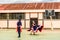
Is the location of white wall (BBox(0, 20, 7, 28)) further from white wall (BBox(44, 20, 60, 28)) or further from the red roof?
white wall (BBox(44, 20, 60, 28))

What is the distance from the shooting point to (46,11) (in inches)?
1126

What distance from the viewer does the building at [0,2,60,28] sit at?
96.6 feet

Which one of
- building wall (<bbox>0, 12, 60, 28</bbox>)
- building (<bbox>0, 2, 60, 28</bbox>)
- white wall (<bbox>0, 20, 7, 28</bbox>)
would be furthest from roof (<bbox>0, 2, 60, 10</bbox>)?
white wall (<bbox>0, 20, 7, 28</bbox>)

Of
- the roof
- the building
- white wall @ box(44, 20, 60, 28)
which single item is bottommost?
white wall @ box(44, 20, 60, 28)

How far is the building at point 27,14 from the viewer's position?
29.4m

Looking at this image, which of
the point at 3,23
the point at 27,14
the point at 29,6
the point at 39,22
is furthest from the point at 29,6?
the point at 3,23

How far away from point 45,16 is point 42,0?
3475 mm

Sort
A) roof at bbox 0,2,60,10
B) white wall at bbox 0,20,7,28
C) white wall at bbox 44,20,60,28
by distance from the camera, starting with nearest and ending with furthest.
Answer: white wall at bbox 44,20,60,28, roof at bbox 0,2,60,10, white wall at bbox 0,20,7,28

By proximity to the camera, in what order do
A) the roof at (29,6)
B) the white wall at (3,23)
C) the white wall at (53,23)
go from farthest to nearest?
1. the white wall at (3,23)
2. the roof at (29,6)
3. the white wall at (53,23)

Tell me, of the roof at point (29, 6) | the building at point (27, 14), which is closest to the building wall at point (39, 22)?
the building at point (27, 14)

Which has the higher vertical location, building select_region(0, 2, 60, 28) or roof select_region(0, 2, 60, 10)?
roof select_region(0, 2, 60, 10)

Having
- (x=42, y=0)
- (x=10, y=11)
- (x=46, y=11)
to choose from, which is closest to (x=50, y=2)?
(x=42, y=0)

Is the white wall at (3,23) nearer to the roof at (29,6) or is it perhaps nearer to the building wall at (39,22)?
the building wall at (39,22)

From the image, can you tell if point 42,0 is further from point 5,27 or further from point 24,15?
point 5,27
